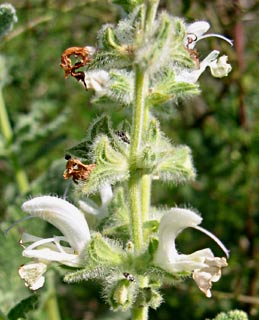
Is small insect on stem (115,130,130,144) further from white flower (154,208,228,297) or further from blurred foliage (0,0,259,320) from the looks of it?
blurred foliage (0,0,259,320)

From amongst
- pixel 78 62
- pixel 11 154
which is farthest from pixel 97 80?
pixel 11 154

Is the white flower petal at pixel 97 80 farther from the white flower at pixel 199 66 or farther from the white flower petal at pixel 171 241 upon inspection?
the white flower petal at pixel 171 241

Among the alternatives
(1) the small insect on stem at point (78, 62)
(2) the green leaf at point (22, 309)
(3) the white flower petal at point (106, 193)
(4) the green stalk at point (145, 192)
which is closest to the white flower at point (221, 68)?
(4) the green stalk at point (145, 192)

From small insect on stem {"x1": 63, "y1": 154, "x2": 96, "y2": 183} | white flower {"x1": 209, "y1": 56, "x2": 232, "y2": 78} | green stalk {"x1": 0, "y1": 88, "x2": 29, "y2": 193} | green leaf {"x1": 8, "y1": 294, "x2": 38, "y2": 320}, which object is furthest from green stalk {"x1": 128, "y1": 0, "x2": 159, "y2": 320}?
green stalk {"x1": 0, "y1": 88, "x2": 29, "y2": 193}

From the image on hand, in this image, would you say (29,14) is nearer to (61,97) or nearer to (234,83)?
(61,97)

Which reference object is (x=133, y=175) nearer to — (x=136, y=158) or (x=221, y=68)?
(x=136, y=158)

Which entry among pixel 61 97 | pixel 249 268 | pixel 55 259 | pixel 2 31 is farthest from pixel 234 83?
pixel 55 259
